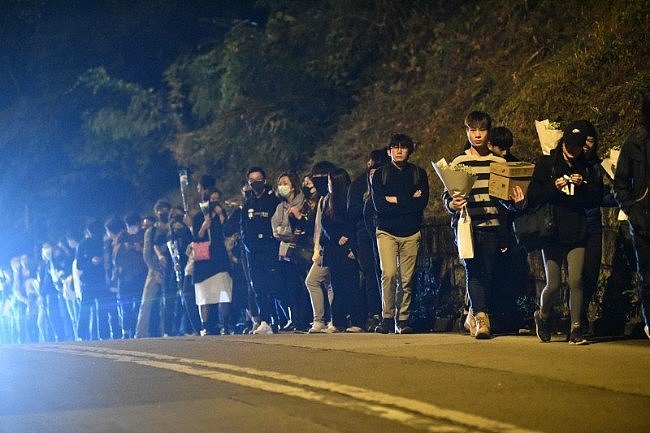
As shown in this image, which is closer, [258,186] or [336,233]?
[336,233]

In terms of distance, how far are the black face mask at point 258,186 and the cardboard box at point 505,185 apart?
674 centimetres

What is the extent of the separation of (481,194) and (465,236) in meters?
0.47

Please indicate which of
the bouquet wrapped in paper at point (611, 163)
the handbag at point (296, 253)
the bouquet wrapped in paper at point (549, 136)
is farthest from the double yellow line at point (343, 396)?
the handbag at point (296, 253)

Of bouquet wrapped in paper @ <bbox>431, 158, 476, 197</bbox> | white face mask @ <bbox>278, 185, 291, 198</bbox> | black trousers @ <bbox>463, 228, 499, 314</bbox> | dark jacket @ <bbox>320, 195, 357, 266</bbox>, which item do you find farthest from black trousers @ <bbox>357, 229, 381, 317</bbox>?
bouquet wrapped in paper @ <bbox>431, 158, 476, 197</bbox>

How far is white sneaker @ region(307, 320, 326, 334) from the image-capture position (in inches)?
708

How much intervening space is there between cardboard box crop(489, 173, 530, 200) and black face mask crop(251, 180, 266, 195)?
6.74 metres

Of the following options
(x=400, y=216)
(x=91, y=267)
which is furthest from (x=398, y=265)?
(x=91, y=267)

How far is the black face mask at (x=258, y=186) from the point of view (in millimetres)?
19984

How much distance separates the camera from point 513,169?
13609mm

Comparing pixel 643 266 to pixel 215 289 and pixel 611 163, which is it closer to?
pixel 611 163

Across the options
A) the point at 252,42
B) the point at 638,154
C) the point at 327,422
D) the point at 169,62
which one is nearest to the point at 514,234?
the point at 638,154

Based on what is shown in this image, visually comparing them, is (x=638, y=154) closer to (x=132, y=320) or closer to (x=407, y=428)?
(x=407, y=428)

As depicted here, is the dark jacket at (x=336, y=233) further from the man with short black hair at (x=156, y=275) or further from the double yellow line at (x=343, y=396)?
the man with short black hair at (x=156, y=275)

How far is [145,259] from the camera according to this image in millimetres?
24188
